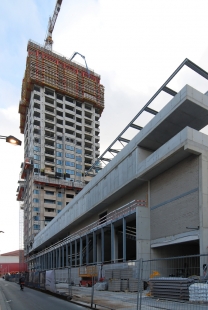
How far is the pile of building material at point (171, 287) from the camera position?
8398 mm

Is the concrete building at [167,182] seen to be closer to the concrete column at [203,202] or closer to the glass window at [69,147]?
the concrete column at [203,202]

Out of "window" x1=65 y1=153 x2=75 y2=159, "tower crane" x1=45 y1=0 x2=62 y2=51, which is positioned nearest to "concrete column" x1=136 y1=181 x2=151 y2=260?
→ "window" x1=65 y1=153 x2=75 y2=159

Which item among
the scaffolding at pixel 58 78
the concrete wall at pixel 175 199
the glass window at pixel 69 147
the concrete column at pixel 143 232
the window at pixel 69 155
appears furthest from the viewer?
the glass window at pixel 69 147

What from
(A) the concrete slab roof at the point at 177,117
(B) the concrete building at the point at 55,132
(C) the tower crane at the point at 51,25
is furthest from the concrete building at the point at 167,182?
(C) the tower crane at the point at 51,25

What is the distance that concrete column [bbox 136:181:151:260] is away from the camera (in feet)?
82.1

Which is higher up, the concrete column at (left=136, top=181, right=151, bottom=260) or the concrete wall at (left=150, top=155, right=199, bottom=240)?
the concrete wall at (left=150, top=155, right=199, bottom=240)

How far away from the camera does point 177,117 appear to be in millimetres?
23953

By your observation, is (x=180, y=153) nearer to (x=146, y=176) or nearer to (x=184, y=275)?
(x=146, y=176)

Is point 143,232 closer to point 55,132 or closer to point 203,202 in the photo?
point 203,202

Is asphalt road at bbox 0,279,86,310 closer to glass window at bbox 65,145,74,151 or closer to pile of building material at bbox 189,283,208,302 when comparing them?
pile of building material at bbox 189,283,208,302

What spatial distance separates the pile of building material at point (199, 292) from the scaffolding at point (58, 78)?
9673 cm

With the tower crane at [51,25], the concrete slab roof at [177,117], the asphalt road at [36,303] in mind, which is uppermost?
the tower crane at [51,25]

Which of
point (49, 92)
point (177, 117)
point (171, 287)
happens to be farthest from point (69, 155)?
point (171, 287)

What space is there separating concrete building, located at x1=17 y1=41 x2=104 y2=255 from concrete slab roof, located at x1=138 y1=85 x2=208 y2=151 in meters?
68.5
